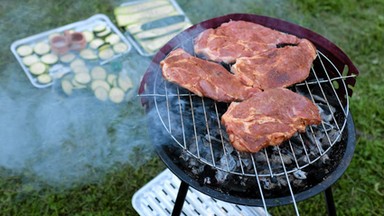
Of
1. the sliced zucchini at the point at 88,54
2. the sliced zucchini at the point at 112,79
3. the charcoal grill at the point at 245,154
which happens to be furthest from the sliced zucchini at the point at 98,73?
the charcoal grill at the point at 245,154

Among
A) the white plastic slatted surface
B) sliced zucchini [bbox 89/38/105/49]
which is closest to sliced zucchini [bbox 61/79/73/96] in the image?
sliced zucchini [bbox 89/38/105/49]

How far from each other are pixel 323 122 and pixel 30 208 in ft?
8.74

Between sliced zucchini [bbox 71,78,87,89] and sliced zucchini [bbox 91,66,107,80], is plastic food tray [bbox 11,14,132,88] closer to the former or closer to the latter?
sliced zucchini [bbox 91,66,107,80]

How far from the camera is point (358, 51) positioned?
534 centimetres

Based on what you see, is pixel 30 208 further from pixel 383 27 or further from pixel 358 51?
pixel 383 27

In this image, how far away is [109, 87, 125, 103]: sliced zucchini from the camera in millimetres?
4602

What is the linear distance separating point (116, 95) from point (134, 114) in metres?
0.33

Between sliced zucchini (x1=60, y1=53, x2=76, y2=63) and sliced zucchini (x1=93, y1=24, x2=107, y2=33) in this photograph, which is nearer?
sliced zucchini (x1=60, y1=53, x2=76, y2=63)

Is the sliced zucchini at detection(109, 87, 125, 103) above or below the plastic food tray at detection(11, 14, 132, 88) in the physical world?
below

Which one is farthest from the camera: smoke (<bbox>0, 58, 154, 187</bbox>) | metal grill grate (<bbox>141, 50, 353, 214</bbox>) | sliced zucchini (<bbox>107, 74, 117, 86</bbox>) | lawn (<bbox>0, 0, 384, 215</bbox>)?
sliced zucchini (<bbox>107, 74, 117, 86</bbox>)

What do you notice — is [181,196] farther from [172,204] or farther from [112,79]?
[112,79]

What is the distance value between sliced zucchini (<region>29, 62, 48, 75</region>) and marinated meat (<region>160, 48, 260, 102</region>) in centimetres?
234

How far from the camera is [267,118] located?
8.46ft

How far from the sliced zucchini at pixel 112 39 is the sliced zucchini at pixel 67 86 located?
2.62 ft
